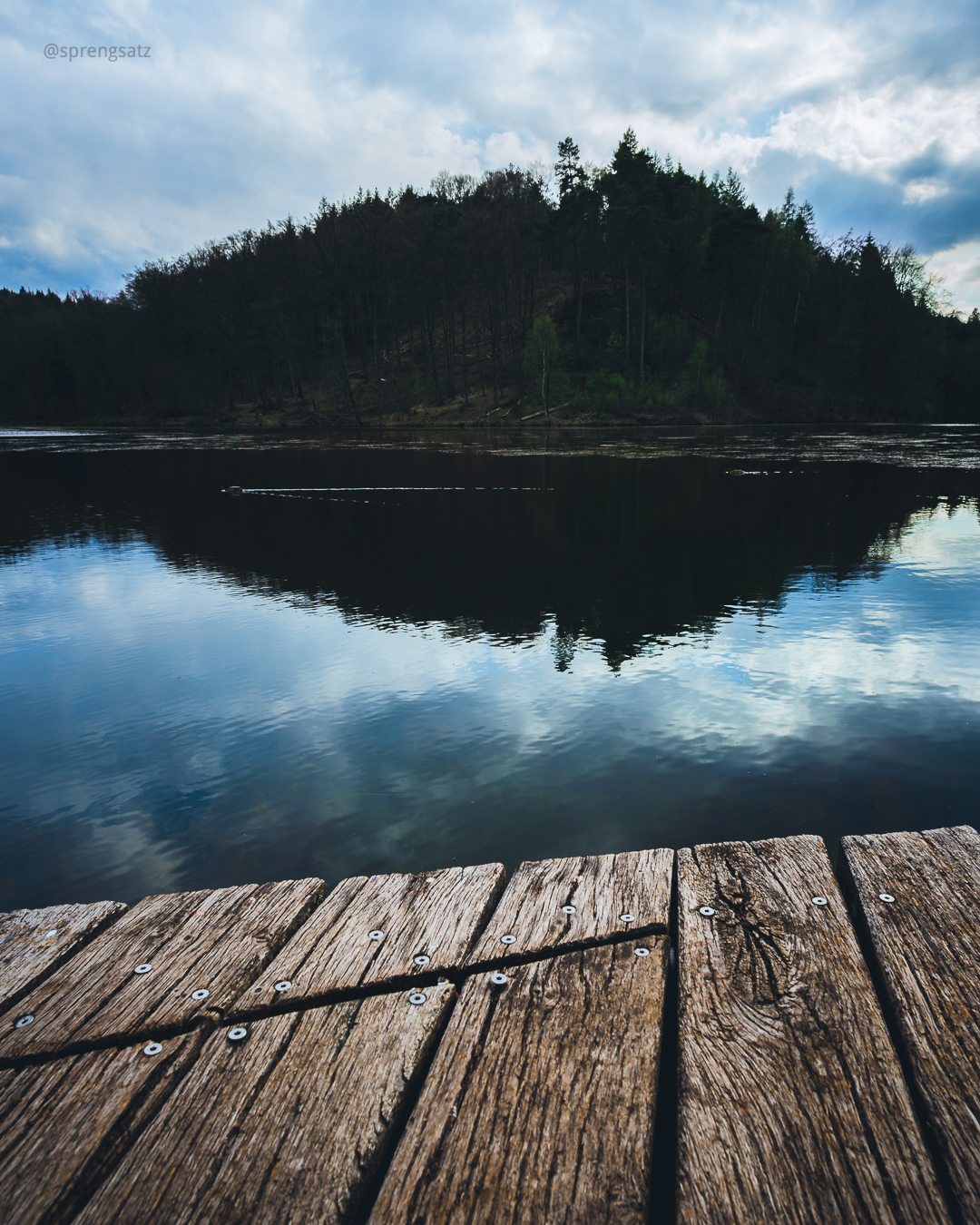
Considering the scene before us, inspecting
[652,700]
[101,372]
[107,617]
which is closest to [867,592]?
[652,700]

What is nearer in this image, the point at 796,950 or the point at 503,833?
the point at 796,950

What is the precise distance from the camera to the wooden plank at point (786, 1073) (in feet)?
5.68

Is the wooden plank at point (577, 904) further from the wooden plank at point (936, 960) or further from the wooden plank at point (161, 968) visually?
the wooden plank at point (161, 968)

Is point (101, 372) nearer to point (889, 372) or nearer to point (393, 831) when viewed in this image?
point (889, 372)

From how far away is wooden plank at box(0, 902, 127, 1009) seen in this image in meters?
2.73

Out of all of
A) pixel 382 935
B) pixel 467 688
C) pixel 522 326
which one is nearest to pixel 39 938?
pixel 382 935

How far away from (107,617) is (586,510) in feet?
37.9

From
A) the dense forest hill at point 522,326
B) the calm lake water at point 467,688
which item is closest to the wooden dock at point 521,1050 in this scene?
the calm lake water at point 467,688

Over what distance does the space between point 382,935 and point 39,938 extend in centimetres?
155

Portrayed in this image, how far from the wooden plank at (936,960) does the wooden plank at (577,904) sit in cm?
80

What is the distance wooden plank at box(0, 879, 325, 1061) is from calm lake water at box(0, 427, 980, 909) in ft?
5.41

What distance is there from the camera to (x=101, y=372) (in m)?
89.1

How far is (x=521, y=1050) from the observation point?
2164 mm

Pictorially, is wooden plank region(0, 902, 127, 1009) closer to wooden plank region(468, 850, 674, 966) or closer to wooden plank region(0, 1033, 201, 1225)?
wooden plank region(0, 1033, 201, 1225)
